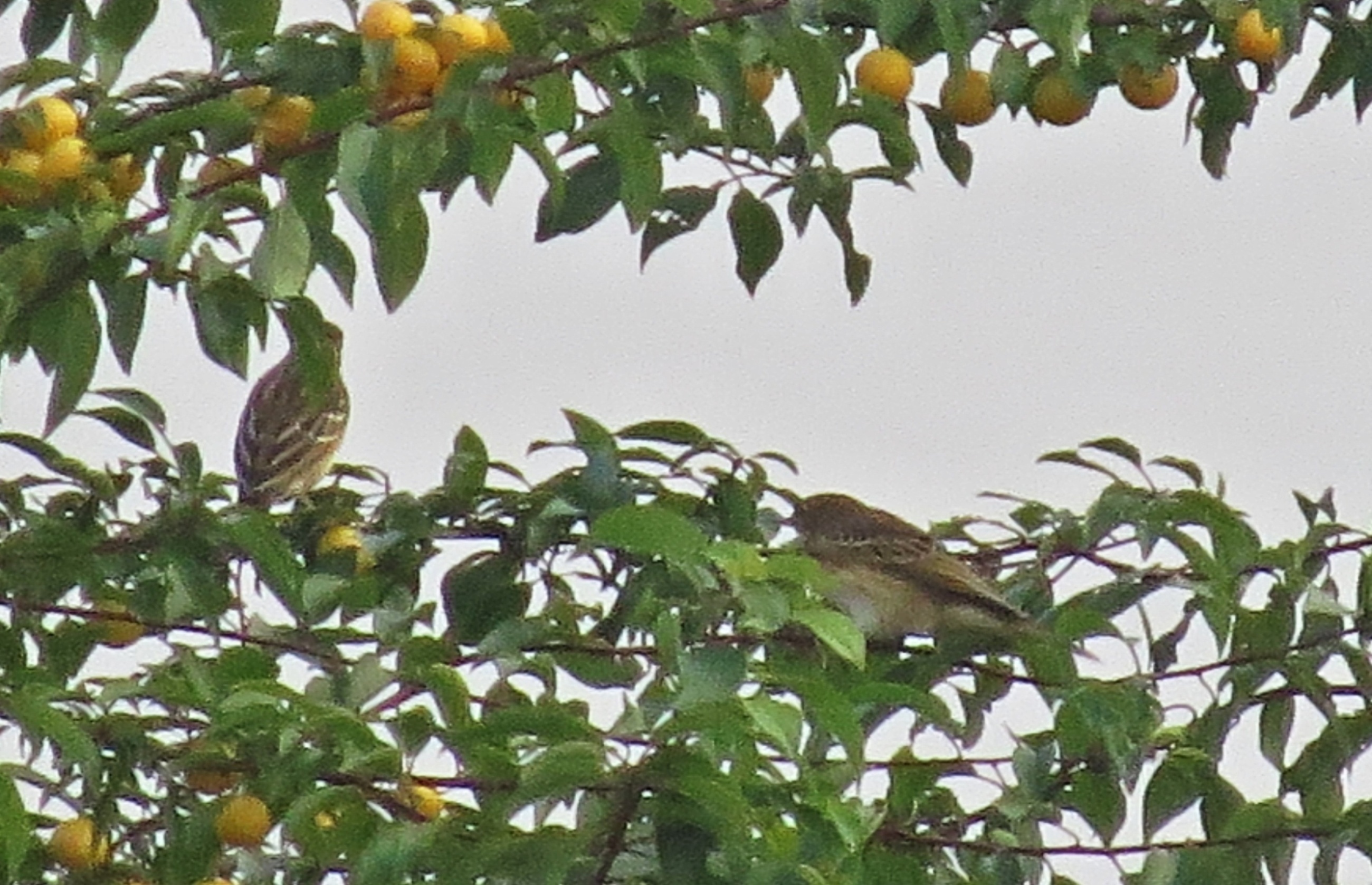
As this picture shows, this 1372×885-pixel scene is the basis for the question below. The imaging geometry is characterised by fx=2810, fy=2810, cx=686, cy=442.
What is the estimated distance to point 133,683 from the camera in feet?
11.7

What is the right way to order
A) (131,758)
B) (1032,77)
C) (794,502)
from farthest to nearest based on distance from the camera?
(794,502), (1032,77), (131,758)

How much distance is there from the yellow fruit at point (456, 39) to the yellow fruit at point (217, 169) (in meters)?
0.32

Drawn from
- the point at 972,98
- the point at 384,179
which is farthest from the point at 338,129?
the point at 972,98

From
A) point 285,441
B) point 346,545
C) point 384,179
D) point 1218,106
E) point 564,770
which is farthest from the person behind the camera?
point 285,441

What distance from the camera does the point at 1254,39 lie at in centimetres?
392

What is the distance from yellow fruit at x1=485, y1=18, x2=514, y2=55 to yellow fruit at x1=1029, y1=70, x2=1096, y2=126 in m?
1.12

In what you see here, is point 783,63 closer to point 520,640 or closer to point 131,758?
point 520,640

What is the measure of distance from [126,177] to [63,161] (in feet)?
0.84

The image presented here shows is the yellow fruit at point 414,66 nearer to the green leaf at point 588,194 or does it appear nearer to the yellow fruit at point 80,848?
the green leaf at point 588,194

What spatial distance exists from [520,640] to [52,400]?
2.52 feet

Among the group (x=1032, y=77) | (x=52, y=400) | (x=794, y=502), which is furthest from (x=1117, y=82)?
(x=52, y=400)

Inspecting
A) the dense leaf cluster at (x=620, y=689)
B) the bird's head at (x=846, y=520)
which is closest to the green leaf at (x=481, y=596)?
the dense leaf cluster at (x=620, y=689)

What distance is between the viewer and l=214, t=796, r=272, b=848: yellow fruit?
11.0ft

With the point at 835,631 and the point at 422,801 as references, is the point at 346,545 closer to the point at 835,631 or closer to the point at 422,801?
the point at 422,801
